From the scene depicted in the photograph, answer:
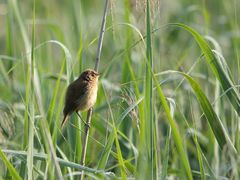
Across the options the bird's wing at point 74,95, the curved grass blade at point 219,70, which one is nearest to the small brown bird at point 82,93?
the bird's wing at point 74,95

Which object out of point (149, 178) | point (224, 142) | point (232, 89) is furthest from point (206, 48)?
point (149, 178)

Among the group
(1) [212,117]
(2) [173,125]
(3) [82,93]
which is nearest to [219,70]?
(1) [212,117]

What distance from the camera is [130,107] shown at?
9.93 feet

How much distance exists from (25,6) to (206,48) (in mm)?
6475

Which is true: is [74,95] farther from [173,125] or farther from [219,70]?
[173,125]

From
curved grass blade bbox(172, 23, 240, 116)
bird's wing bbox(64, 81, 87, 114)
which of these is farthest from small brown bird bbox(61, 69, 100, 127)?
curved grass blade bbox(172, 23, 240, 116)

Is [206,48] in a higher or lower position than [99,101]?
higher

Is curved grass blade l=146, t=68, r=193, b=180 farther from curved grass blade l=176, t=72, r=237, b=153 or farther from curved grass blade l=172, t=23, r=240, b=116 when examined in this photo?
curved grass blade l=172, t=23, r=240, b=116

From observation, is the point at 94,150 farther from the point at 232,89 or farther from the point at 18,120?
the point at 232,89

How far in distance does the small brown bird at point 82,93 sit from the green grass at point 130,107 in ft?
0.31

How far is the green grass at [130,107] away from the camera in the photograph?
2.91m

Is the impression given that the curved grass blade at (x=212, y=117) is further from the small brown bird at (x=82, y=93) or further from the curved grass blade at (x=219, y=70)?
the small brown bird at (x=82, y=93)

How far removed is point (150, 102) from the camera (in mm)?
2840

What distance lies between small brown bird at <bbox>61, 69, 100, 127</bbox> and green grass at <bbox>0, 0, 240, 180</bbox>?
9cm
